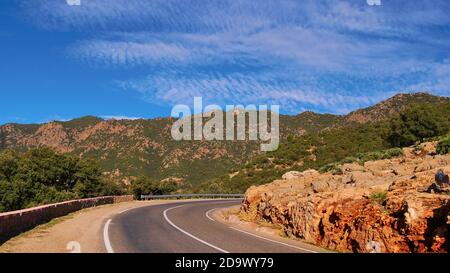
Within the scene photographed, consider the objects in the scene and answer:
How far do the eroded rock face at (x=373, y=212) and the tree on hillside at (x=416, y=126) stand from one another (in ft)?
90.9

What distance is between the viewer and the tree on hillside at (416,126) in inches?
1969

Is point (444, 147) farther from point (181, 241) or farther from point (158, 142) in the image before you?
point (158, 142)

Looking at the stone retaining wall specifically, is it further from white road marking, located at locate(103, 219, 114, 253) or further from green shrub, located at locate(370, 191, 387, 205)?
green shrub, located at locate(370, 191, 387, 205)

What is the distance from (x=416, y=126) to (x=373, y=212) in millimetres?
39951

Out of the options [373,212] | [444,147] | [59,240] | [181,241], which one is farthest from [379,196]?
[59,240]

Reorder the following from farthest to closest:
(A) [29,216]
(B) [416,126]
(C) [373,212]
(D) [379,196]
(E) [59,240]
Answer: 1. (B) [416,126]
2. (A) [29,216]
3. (D) [379,196]
4. (C) [373,212]
5. (E) [59,240]

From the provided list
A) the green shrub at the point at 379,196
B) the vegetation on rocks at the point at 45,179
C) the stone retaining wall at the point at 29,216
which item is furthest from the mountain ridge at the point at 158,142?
the green shrub at the point at 379,196

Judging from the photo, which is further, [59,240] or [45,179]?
[45,179]

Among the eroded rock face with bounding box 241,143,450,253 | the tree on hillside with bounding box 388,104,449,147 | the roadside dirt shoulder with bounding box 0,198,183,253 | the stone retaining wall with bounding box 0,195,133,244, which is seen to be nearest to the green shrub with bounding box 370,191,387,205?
the eroded rock face with bounding box 241,143,450,253

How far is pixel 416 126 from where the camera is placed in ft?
168

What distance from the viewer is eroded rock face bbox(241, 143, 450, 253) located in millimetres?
13188

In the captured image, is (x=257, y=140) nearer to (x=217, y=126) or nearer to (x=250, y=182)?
(x=217, y=126)

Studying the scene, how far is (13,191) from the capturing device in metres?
45.0

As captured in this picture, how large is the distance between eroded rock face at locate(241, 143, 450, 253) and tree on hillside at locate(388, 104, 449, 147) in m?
27.7
